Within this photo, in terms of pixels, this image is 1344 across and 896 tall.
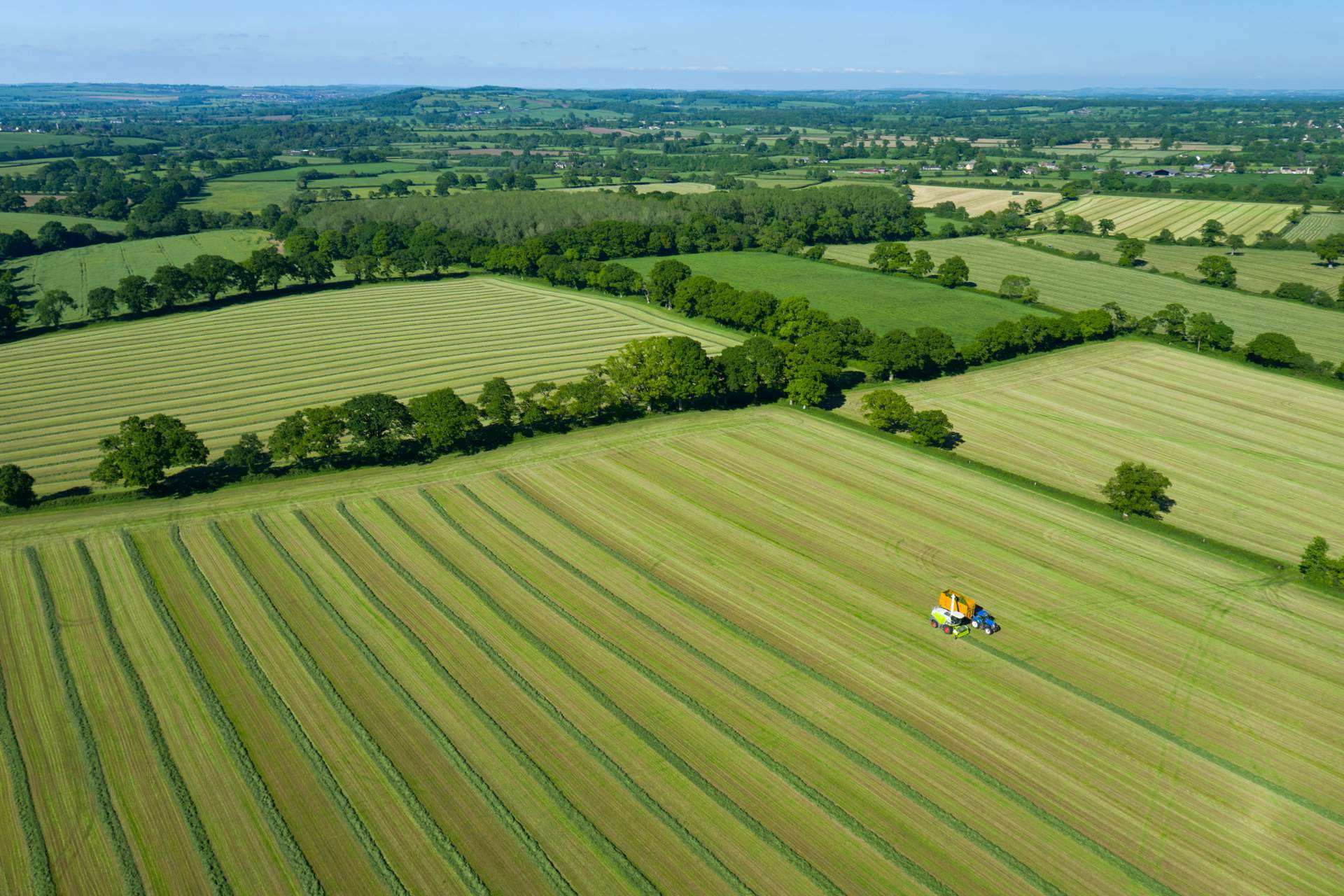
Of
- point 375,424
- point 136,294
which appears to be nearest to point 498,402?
point 375,424

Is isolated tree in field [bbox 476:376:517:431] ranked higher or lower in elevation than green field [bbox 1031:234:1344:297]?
lower

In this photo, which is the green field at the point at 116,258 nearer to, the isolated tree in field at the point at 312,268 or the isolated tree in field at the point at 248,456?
the isolated tree in field at the point at 312,268

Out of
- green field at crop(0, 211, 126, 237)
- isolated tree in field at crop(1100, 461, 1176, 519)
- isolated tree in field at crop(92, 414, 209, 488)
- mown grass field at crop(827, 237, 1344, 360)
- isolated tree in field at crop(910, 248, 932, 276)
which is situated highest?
green field at crop(0, 211, 126, 237)

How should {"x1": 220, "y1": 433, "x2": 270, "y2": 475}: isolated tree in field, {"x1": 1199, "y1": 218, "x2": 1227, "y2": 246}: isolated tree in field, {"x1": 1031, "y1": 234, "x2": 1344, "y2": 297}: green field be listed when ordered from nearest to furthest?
{"x1": 220, "y1": 433, "x2": 270, "y2": 475}: isolated tree in field → {"x1": 1031, "y1": 234, "x2": 1344, "y2": 297}: green field → {"x1": 1199, "y1": 218, "x2": 1227, "y2": 246}: isolated tree in field

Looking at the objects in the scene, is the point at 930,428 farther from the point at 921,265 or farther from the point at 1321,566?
the point at 921,265

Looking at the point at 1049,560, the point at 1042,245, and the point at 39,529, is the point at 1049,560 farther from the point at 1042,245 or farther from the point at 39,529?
the point at 1042,245

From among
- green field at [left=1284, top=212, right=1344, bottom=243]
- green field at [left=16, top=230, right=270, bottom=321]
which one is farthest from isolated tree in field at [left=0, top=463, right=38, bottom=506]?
green field at [left=1284, top=212, right=1344, bottom=243]

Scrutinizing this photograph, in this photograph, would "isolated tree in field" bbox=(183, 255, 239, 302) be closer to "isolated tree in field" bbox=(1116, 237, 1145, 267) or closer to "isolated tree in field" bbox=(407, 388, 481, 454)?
"isolated tree in field" bbox=(407, 388, 481, 454)
